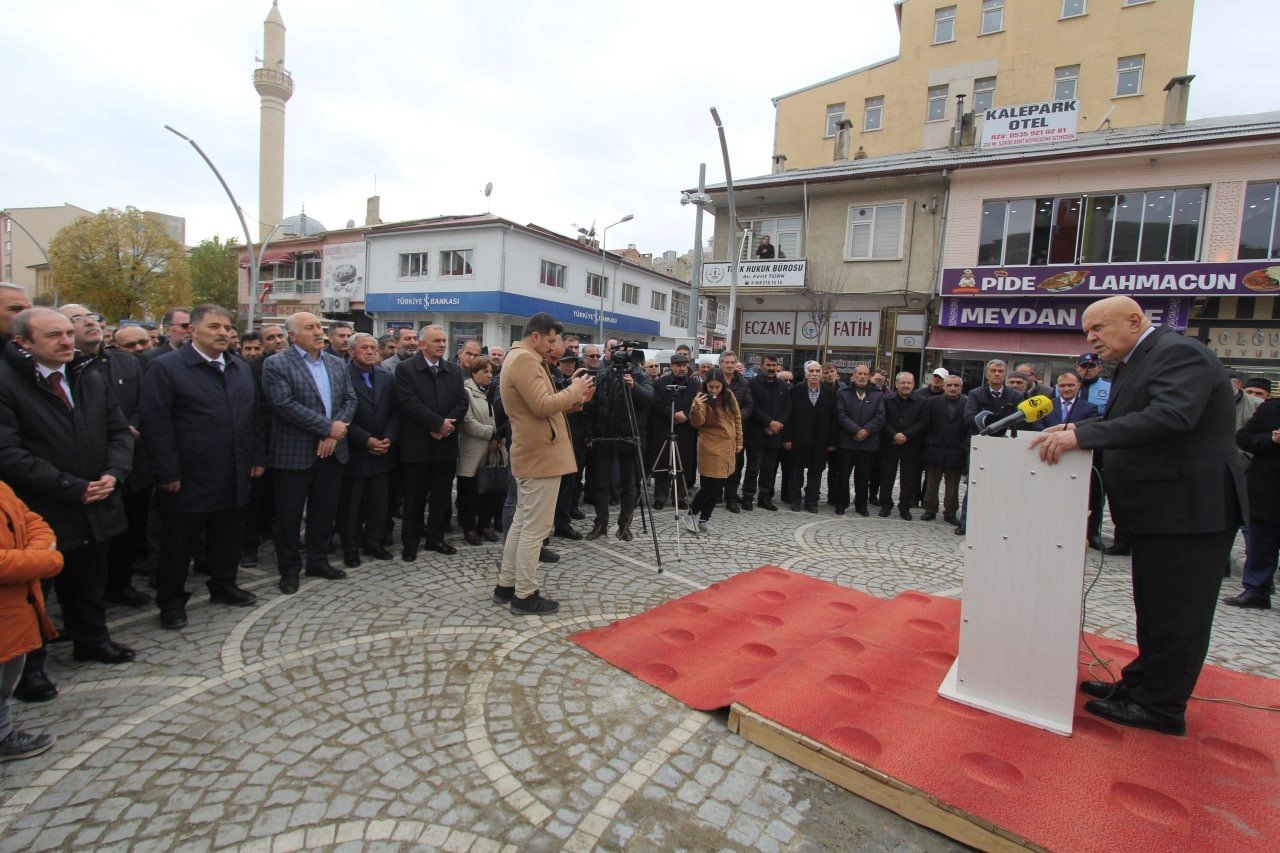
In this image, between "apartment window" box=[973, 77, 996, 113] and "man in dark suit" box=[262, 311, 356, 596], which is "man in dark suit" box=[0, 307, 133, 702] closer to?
"man in dark suit" box=[262, 311, 356, 596]

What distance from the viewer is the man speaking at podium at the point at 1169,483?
2723 mm

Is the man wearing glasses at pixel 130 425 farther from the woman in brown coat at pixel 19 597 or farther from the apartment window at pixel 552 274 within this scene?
the apartment window at pixel 552 274

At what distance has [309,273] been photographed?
36.4 metres

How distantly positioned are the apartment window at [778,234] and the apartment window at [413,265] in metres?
17.9

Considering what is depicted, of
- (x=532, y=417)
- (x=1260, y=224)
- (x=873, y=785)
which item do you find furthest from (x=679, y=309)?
(x=873, y=785)

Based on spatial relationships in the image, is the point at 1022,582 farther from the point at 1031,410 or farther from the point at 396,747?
the point at 396,747

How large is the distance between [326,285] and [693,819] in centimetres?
3859

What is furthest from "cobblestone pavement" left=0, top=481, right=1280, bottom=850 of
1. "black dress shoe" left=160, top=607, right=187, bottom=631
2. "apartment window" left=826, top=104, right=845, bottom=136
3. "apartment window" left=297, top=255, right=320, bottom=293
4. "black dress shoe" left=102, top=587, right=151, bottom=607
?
"apartment window" left=297, top=255, right=320, bottom=293

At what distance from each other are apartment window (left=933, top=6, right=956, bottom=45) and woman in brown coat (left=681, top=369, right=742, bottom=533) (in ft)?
92.5

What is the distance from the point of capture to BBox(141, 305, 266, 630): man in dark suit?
12.9 feet

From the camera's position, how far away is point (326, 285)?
3500 centimetres

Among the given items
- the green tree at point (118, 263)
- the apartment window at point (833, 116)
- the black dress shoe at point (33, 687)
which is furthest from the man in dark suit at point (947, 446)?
the green tree at point (118, 263)

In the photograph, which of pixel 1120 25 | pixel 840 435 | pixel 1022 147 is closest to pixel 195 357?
pixel 840 435

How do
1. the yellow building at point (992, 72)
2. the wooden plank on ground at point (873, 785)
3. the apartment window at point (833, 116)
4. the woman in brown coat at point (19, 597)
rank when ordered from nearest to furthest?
the wooden plank on ground at point (873, 785), the woman in brown coat at point (19, 597), the yellow building at point (992, 72), the apartment window at point (833, 116)
